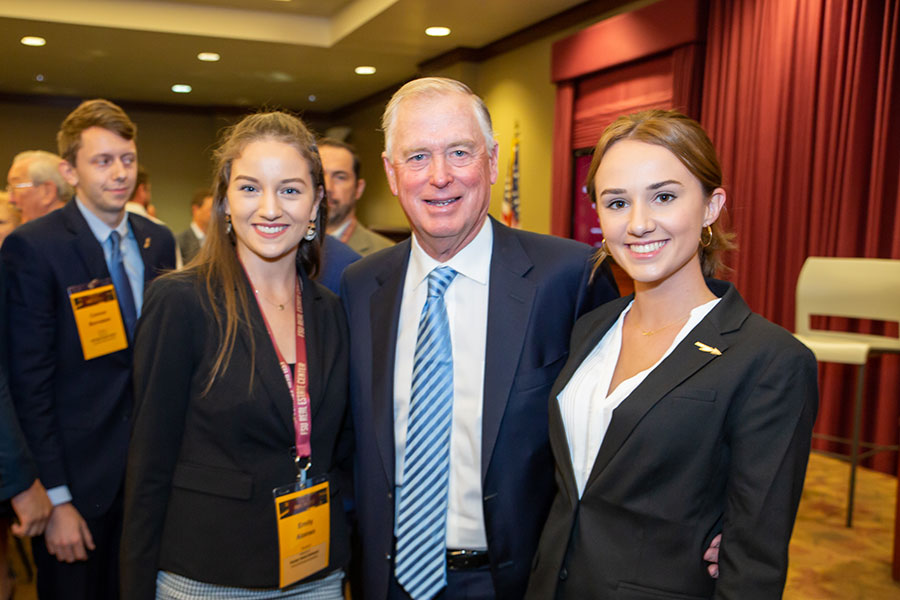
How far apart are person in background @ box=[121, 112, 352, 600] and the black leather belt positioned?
277mm

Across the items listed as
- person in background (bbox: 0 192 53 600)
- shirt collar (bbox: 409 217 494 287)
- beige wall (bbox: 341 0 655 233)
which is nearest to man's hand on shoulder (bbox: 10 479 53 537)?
person in background (bbox: 0 192 53 600)

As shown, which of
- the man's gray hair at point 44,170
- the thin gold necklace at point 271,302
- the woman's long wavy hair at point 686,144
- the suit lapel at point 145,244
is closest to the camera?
the woman's long wavy hair at point 686,144

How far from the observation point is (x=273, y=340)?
63.2 inches

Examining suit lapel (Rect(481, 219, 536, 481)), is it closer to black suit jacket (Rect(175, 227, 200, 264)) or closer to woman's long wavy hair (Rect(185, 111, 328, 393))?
woman's long wavy hair (Rect(185, 111, 328, 393))

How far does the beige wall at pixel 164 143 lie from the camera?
12586mm

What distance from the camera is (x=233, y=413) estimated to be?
150cm

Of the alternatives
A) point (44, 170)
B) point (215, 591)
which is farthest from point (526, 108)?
point (215, 591)

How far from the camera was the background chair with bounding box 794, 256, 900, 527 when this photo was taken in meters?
3.60

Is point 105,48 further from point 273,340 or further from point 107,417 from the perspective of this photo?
point 273,340

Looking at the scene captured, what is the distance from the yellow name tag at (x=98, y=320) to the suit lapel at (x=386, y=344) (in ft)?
3.20

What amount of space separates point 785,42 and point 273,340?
14.2 feet

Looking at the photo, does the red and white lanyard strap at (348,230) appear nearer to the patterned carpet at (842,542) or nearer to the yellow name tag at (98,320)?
the yellow name tag at (98,320)

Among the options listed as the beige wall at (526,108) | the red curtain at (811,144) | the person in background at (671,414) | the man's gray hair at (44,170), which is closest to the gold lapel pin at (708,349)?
the person in background at (671,414)

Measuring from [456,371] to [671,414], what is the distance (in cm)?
53
